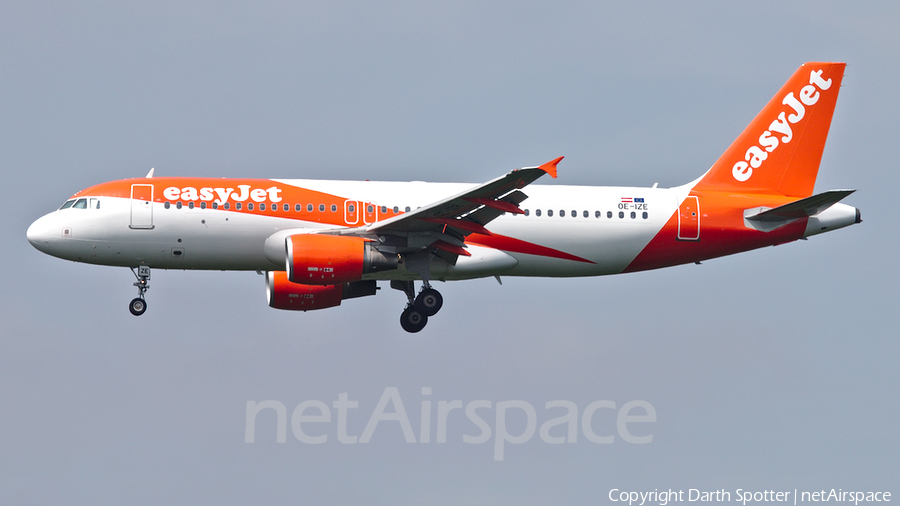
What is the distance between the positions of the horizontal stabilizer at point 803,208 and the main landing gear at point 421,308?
10.3 m

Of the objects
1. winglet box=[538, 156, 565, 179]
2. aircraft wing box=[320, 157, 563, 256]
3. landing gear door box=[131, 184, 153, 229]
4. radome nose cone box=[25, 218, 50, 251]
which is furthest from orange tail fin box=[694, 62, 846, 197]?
radome nose cone box=[25, 218, 50, 251]

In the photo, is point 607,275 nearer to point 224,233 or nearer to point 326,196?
point 326,196

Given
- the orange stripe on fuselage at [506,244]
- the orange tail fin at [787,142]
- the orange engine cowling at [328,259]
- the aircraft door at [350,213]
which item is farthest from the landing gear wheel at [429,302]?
the orange tail fin at [787,142]

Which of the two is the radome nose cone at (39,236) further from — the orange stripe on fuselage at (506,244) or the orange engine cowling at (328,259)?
the orange stripe on fuselage at (506,244)

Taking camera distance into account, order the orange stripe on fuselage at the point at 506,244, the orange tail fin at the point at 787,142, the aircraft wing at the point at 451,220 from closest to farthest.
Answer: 1. the aircraft wing at the point at 451,220
2. the orange stripe on fuselage at the point at 506,244
3. the orange tail fin at the point at 787,142

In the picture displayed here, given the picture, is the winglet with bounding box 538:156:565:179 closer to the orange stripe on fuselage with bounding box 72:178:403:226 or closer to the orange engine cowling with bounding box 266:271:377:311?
the orange stripe on fuselage with bounding box 72:178:403:226

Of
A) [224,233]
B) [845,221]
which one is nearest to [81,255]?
[224,233]

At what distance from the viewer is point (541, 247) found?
35750 mm

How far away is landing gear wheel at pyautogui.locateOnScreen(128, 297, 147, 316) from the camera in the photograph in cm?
3494

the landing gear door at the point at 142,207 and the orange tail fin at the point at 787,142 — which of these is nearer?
the landing gear door at the point at 142,207

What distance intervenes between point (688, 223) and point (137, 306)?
17249mm

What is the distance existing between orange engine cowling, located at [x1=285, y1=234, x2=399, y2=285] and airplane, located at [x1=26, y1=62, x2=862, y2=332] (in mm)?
40

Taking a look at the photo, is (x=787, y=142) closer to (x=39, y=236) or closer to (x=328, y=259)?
(x=328, y=259)

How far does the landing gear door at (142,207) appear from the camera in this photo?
34.2 meters
